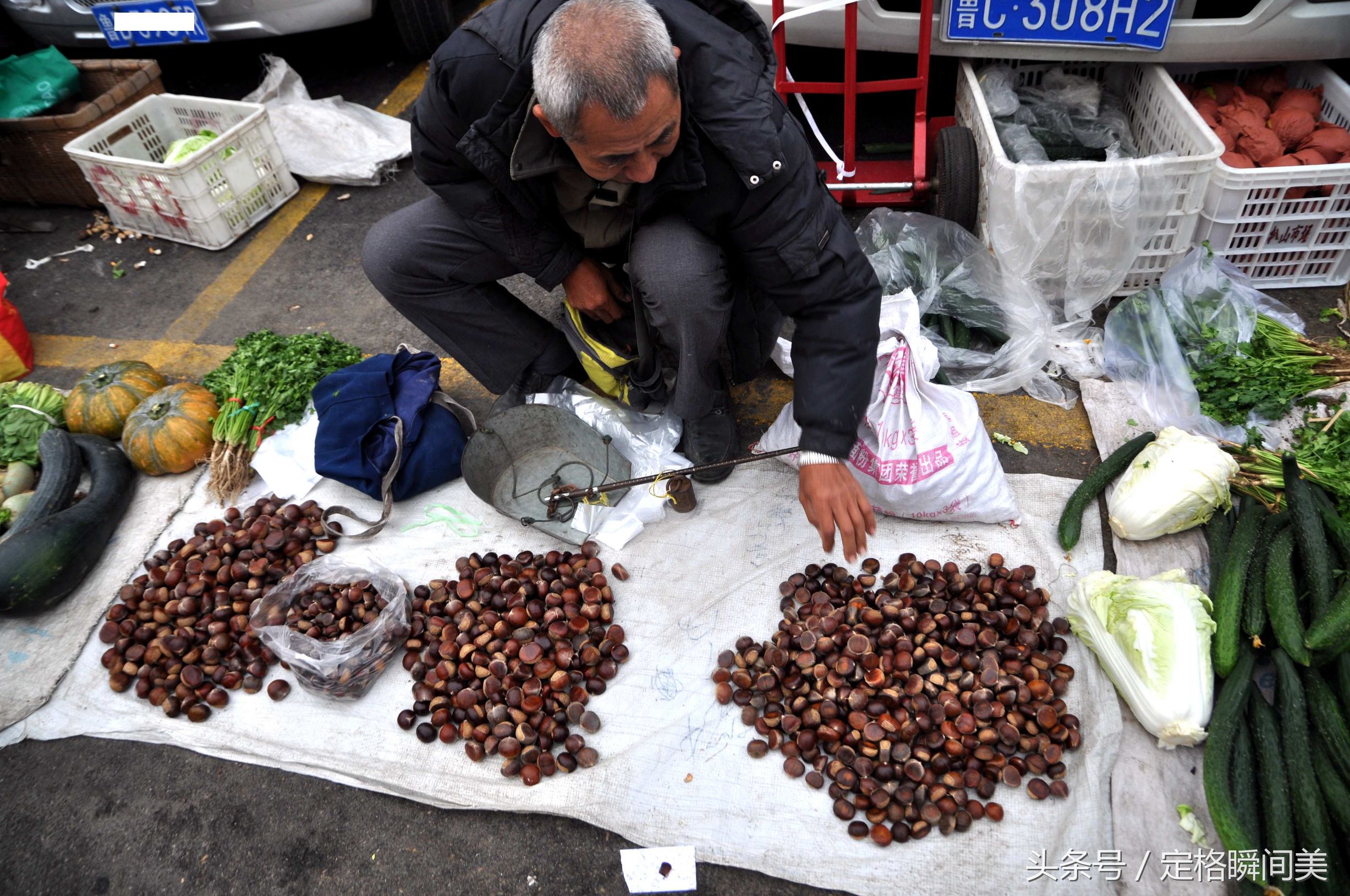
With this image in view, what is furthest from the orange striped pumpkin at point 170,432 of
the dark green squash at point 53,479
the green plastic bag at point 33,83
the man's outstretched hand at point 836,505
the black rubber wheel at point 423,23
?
the black rubber wheel at point 423,23

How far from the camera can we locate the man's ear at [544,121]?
1888mm

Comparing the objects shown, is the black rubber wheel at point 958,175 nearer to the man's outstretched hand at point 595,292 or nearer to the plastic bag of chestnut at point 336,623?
the man's outstretched hand at point 595,292

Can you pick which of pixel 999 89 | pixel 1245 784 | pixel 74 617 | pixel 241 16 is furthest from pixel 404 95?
pixel 1245 784

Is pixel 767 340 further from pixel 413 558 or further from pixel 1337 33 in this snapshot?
pixel 1337 33

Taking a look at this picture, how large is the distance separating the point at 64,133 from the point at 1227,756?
539 centimetres

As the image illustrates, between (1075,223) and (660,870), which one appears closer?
(660,870)

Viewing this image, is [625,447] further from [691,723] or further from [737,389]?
[691,723]

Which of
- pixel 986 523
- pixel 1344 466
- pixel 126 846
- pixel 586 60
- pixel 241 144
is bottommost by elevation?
pixel 126 846

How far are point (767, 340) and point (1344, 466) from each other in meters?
1.69

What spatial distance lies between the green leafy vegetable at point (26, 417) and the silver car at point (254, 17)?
8.15ft

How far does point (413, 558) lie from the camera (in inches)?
106

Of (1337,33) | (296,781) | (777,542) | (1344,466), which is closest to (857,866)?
(777,542)

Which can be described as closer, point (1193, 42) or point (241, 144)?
point (1193, 42)

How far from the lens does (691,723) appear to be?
7.35 ft
